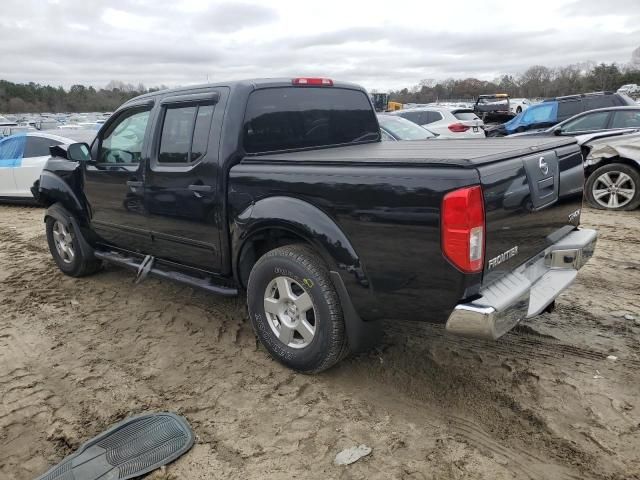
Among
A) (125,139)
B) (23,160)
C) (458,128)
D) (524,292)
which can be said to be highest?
(125,139)

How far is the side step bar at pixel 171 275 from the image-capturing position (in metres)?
3.80

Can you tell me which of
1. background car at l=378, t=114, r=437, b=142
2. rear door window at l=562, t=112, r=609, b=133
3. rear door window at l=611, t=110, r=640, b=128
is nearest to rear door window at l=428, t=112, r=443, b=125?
background car at l=378, t=114, r=437, b=142

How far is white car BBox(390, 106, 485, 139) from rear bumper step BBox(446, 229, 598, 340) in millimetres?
8925

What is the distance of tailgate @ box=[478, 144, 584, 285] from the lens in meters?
2.64

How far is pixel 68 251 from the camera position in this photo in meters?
5.55

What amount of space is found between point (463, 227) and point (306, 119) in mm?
1973

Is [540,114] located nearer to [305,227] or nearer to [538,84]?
[305,227]

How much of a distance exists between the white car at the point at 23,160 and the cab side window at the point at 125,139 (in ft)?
19.5

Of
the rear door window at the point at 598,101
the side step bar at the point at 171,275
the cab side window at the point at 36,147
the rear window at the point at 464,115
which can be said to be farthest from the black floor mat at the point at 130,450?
the rear door window at the point at 598,101

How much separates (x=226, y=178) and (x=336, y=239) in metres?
1.04

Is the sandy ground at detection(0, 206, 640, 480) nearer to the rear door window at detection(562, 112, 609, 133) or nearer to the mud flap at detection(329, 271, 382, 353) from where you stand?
the mud flap at detection(329, 271, 382, 353)

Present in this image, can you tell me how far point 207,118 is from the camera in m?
3.69

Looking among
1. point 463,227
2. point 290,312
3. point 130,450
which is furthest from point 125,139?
point 463,227

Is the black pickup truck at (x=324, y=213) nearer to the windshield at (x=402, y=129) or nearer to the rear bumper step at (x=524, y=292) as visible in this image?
the rear bumper step at (x=524, y=292)
